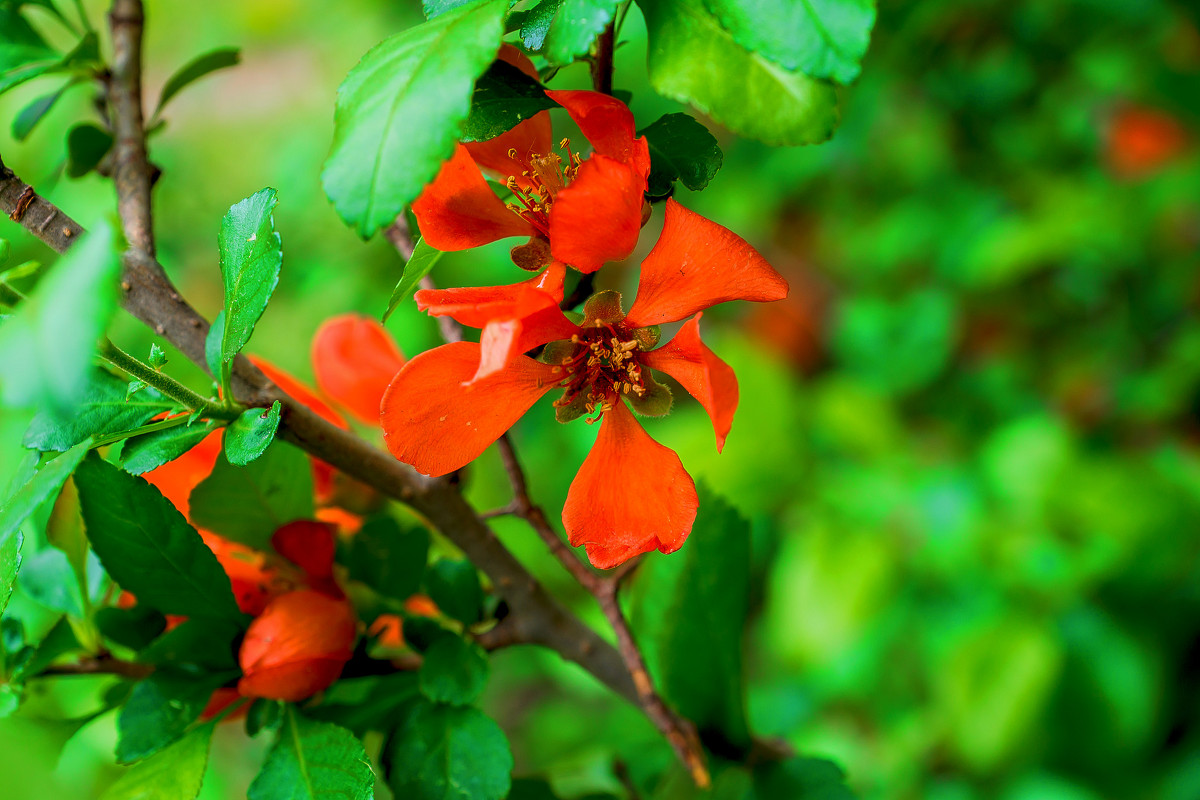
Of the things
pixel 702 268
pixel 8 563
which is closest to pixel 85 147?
pixel 8 563

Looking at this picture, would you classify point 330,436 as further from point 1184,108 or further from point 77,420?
point 1184,108

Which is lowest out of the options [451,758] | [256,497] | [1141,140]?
[1141,140]

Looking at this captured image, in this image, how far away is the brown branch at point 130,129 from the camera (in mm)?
478

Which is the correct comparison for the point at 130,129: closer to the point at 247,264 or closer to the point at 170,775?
the point at 247,264

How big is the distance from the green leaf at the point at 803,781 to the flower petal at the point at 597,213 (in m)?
0.36

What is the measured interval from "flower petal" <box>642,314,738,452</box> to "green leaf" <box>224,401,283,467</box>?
167 millimetres

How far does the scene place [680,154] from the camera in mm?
379

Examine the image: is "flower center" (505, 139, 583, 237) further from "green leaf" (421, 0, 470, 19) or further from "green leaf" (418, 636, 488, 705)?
"green leaf" (418, 636, 488, 705)

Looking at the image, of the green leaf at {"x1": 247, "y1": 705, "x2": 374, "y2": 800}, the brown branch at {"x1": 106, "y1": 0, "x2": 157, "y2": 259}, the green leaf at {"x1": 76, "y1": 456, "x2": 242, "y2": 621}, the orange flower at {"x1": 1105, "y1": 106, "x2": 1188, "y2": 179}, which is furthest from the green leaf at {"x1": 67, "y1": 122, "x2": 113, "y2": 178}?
the orange flower at {"x1": 1105, "y1": 106, "x2": 1188, "y2": 179}

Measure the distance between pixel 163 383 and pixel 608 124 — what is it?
Result: 0.68 ft

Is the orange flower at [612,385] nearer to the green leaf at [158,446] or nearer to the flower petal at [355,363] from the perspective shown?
the green leaf at [158,446]

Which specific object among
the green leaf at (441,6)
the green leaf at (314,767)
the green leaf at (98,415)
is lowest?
the green leaf at (314,767)

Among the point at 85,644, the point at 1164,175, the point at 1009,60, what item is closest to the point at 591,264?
the point at 85,644

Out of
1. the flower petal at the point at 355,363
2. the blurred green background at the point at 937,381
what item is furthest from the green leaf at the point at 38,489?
the blurred green background at the point at 937,381
